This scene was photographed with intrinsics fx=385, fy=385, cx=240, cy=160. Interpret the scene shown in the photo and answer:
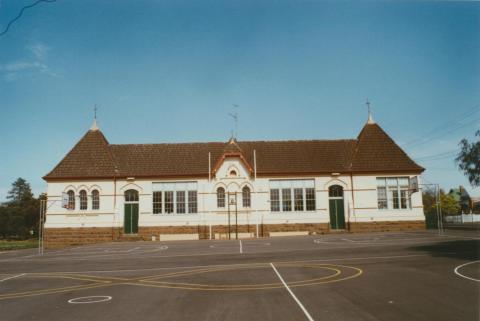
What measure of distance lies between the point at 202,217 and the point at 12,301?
84.5 feet

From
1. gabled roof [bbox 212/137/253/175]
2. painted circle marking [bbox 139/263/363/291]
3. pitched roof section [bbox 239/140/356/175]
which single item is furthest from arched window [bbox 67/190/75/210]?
painted circle marking [bbox 139/263/363/291]

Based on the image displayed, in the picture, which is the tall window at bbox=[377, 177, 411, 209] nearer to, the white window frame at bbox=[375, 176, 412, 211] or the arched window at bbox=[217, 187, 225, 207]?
the white window frame at bbox=[375, 176, 412, 211]

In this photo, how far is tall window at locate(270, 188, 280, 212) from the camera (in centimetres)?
3838

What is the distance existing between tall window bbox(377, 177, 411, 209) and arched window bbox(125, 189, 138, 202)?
79.6 feet

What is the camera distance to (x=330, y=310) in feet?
31.4

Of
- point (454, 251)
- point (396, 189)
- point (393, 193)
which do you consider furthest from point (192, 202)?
point (454, 251)

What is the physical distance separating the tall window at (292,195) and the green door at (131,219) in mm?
13555

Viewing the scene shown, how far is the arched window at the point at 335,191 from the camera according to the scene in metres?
38.6

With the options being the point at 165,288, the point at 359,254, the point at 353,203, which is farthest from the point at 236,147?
the point at 165,288

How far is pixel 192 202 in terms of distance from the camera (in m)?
38.5

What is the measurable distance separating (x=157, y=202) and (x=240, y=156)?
9.52 m

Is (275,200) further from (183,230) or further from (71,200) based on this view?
(71,200)

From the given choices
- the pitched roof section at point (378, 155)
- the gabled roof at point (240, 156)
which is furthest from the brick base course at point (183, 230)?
the pitched roof section at point (378, 155)

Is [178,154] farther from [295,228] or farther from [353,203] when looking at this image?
[353,203]
